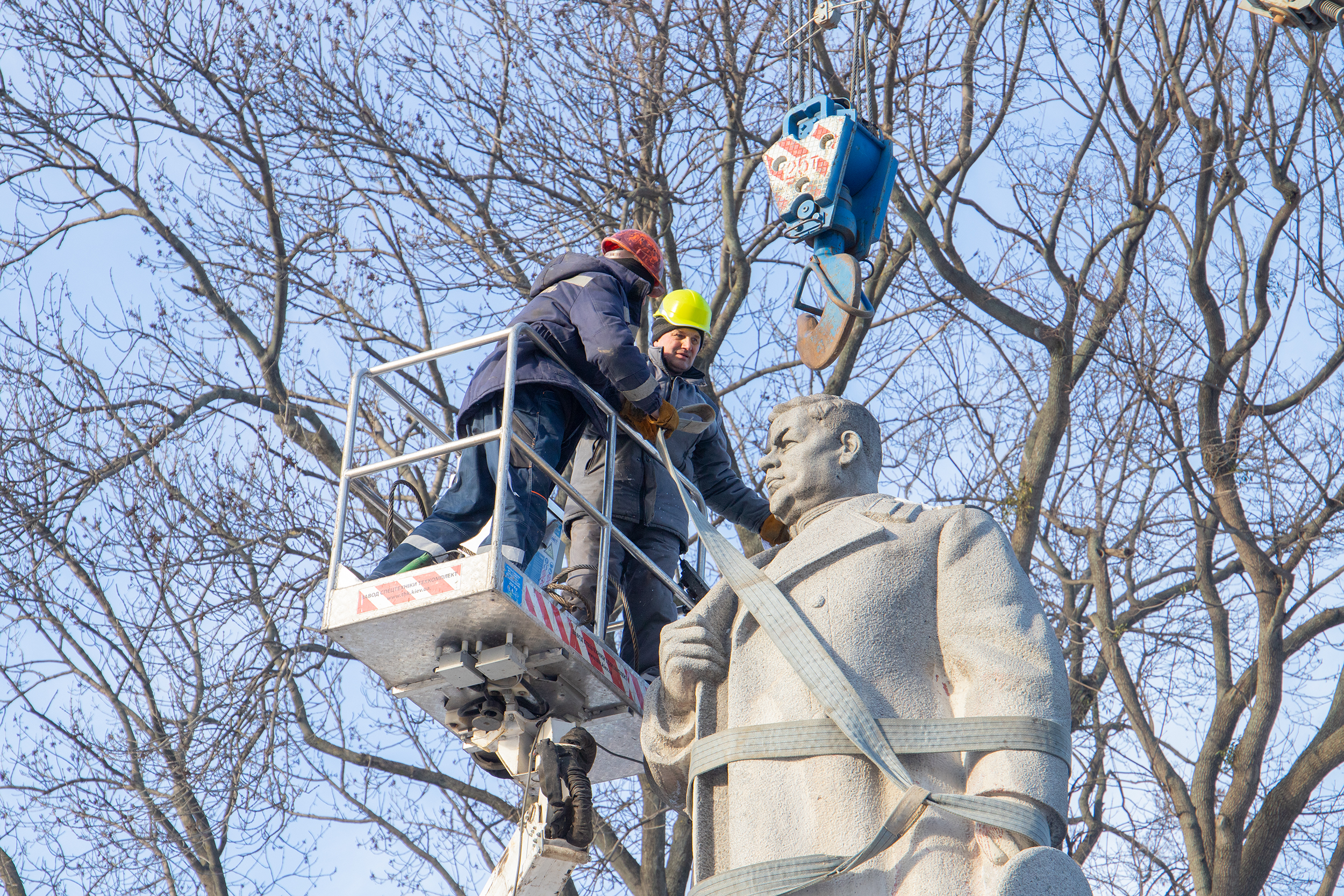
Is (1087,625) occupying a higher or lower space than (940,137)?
lower

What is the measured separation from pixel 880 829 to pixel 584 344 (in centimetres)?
255

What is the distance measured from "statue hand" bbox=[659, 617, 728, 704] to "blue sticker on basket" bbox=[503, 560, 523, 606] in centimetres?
73

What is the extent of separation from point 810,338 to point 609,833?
16.3 feet

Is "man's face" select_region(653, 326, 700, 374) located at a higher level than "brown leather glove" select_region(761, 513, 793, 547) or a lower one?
higher

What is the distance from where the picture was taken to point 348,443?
6.07 metres

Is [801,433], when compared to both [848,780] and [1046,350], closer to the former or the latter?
[848,780]

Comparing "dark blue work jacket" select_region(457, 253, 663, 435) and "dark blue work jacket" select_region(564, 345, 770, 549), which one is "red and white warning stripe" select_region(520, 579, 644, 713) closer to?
"dark blue work jacket" select_region(564, 345, 770, 549)

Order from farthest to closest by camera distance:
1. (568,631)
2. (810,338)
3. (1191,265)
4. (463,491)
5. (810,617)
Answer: (1191,265)
(810,338)
(463,491)
(568,631)
(810,617)

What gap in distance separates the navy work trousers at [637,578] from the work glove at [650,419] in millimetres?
414

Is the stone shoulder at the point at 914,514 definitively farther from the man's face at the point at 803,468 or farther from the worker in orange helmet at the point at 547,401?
the worker in orange helmet at the point at 547,401

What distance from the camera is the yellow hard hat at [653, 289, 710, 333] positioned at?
7199mm

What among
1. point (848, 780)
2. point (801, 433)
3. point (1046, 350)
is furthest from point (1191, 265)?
point (848, 780)

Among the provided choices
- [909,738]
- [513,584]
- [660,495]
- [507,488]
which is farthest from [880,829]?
[660,495]

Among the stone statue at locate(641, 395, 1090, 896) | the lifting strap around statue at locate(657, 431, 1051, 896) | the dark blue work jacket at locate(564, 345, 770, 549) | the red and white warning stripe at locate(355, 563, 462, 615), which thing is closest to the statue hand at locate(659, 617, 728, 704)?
the stone statue at locate(641, 395, 1090, 896)
